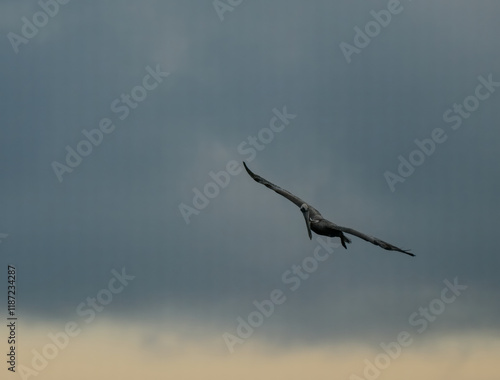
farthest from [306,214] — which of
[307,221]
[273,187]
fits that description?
[273,187]

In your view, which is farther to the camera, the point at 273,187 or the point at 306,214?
the point at 273,187

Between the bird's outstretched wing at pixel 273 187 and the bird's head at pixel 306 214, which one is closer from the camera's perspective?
the bird's head at pixel 306 214

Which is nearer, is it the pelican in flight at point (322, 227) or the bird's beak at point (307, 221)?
the pelican in flight at point (322, 227)

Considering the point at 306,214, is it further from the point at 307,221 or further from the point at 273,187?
the point at 273,187

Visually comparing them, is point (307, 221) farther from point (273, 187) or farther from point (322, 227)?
point (273, 187)

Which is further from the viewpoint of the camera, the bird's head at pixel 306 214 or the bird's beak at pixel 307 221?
the bird's head at pixel 306 214

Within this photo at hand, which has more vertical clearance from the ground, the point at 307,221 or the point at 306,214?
the point at 306,214

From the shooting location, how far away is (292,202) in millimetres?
106188

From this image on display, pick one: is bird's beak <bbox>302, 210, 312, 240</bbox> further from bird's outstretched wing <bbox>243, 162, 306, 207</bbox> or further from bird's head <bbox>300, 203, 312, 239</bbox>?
bird's outstretched wing <bbox>243, 162, 306, 207</bbox>

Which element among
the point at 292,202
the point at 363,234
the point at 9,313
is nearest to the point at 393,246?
the point at 363,234

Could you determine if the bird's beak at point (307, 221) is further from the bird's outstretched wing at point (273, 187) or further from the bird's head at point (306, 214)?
the bird's outstretched wing at point (273, 187)

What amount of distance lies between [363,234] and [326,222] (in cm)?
512

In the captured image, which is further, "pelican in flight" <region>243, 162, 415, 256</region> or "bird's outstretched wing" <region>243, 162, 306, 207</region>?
"bird's outstretched wing" <region>243, 162, 306, 207</region>

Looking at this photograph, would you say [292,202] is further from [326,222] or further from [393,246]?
[393,246]
